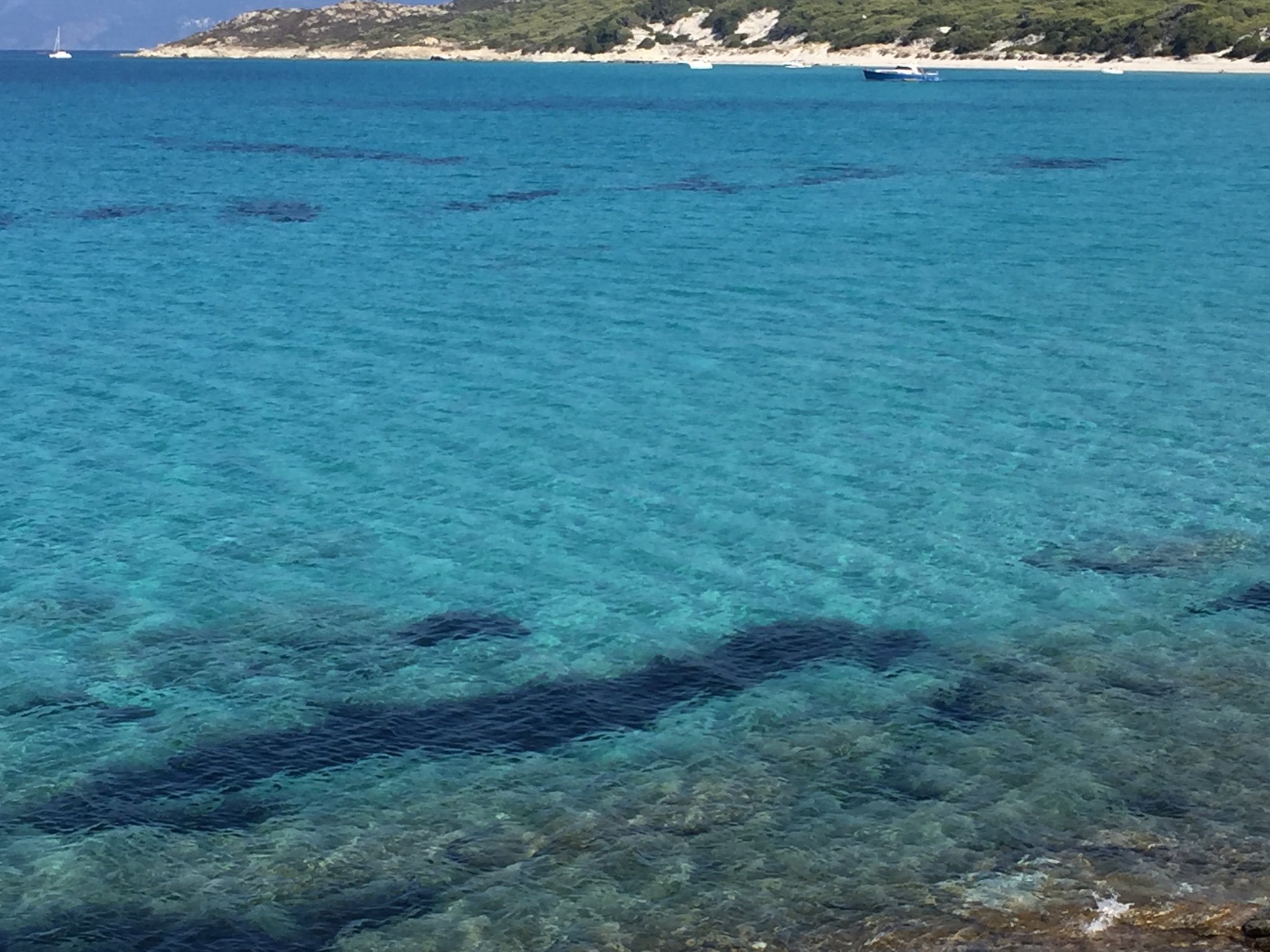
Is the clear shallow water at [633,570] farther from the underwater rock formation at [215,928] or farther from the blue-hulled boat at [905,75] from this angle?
the blue-hulled boat at [905,75]

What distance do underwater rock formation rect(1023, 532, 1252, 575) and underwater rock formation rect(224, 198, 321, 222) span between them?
48.1 m

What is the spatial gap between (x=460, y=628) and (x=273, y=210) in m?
50.5

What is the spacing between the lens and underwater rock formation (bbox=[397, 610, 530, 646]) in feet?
72.8

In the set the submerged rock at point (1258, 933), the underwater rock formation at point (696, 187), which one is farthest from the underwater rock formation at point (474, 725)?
the underwater rock formation at point (696, 187)

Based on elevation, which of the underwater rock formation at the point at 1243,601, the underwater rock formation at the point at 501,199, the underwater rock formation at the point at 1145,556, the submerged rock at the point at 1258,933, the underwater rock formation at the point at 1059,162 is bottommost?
the submerged rock at the point at 1258,933

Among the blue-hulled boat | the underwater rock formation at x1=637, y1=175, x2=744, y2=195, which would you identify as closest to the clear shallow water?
the underwater rock formation at x1=637, y1=175, x2=744, y2=195

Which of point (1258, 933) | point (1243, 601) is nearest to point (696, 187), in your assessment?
point (1243, 601)

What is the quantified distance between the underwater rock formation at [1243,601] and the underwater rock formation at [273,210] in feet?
167

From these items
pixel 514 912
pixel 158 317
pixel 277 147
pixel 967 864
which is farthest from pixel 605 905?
pixel 277 147

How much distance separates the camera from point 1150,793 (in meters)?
17.4

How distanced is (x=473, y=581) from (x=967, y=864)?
11.0 metres

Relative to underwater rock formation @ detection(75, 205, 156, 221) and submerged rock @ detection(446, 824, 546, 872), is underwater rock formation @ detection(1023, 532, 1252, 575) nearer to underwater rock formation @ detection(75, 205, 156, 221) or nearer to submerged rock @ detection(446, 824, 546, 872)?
submerged rock @ detection(446, 824, 546, 872)

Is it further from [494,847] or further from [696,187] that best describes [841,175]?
[494,847]

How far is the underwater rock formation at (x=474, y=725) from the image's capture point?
57.6 feet
